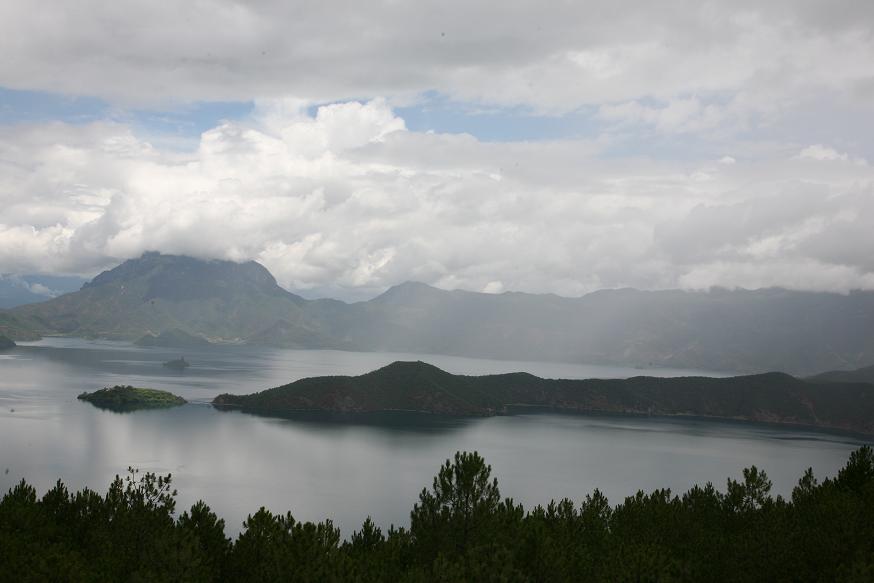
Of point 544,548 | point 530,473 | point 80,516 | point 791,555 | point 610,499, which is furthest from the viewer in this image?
point 530,473

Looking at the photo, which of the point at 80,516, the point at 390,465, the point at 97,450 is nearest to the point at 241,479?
the point at 390,465

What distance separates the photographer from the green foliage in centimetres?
4325

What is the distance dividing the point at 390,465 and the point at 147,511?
135 metres

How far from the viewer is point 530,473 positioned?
608 feet

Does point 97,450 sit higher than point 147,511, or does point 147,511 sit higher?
point 147,511

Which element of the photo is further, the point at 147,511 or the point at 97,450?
the point at 97,450

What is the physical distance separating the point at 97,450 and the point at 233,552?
16082 cm

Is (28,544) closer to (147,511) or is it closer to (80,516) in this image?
(147,511)

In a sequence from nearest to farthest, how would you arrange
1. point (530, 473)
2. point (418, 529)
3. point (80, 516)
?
1. point (418, 529)
2. point (80, 516)
3. point (530, 473)

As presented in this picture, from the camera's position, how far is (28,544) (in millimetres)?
48656

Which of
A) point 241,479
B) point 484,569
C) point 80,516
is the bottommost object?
point 241,479

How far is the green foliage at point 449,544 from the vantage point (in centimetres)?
4325

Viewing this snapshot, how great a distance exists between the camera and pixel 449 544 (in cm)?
5553

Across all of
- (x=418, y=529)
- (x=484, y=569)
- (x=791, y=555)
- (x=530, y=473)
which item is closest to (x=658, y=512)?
(x=791, y=555)
